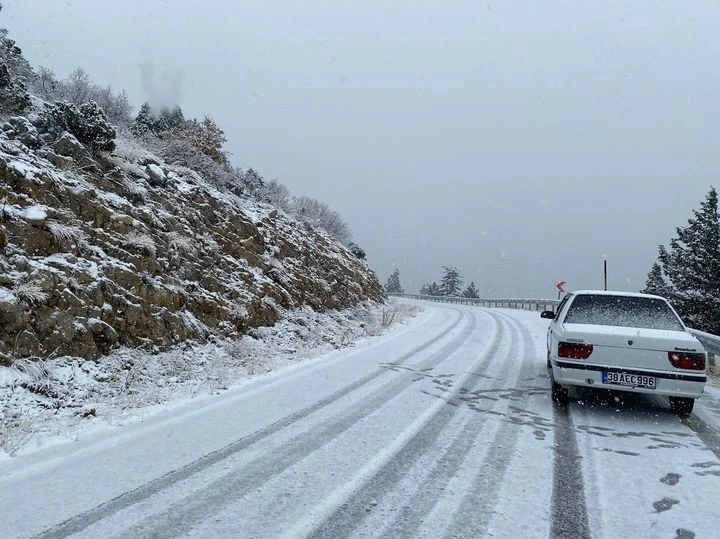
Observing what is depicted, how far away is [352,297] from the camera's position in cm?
1919

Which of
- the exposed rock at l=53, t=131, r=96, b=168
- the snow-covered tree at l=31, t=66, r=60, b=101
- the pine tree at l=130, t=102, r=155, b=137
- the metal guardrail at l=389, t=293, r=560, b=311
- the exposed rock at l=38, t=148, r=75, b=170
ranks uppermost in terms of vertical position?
the pine tree at l=130, t=102, r=155, b=137

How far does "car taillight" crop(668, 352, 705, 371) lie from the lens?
5.82m

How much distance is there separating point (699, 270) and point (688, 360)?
2459 cm

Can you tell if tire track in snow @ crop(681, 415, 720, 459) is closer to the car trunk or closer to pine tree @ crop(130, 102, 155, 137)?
the car trunk

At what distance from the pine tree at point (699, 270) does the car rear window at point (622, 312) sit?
2123cm

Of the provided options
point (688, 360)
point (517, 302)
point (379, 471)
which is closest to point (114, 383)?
point (379, 471)

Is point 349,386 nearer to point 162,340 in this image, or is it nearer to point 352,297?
point 162,340

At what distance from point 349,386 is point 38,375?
4.29 meters

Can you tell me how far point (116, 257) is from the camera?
8.34m

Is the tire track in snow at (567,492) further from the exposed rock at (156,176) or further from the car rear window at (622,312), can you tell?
the exposed rock at (156,176)

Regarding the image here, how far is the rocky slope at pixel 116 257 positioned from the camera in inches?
257

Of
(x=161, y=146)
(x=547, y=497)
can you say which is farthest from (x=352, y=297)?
(x=547, y=497)

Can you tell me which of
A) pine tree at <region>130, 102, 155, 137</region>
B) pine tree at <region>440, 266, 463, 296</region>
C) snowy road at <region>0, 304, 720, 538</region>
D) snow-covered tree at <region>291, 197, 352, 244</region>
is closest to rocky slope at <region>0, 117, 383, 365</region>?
snowy road at <region>0, 304, 720, 538</region>

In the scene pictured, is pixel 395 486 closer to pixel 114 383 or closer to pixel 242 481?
pixel 242 481
